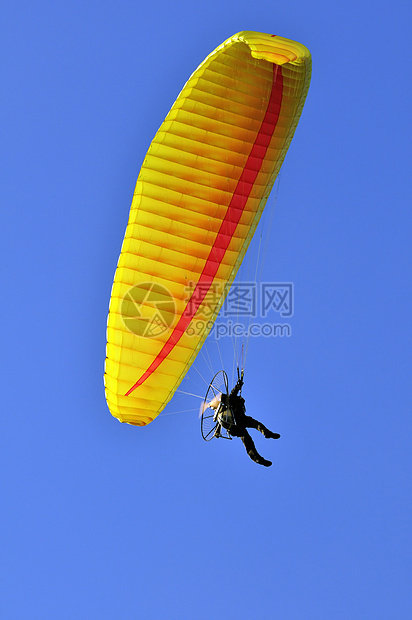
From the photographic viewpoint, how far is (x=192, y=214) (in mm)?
19109

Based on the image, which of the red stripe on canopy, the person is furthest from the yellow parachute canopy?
the person

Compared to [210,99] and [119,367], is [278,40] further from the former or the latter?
[119,367]

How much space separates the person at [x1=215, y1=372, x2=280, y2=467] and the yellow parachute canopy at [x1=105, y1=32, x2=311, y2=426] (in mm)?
1560

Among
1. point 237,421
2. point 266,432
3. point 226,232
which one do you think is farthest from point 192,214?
point 266,432

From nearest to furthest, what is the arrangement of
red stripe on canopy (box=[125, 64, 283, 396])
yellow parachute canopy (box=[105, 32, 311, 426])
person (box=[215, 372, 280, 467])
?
person (box=[215, 372, 280, 467]) < yellow parachute canopy (box=[105, 32, 311, 426]) < red stripe on canopy (box=[125, 64, 283, 396])

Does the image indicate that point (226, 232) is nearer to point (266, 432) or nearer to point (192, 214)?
point (192, 214)

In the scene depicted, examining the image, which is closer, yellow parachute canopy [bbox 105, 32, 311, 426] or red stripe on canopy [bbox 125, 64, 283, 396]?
yellow parachute canopy [bbox 105, 32, 311, 426]

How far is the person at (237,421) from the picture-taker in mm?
18203

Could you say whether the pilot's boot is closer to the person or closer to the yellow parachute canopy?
the person

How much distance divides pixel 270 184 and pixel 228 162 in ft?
3.53

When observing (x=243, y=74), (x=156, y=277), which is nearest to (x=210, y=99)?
(x=243, y=74)

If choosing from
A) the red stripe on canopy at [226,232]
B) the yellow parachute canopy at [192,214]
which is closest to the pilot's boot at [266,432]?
the yellow parachute canopy at [192,214]

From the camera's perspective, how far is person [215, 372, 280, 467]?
18.2m

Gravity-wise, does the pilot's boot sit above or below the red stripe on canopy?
below
